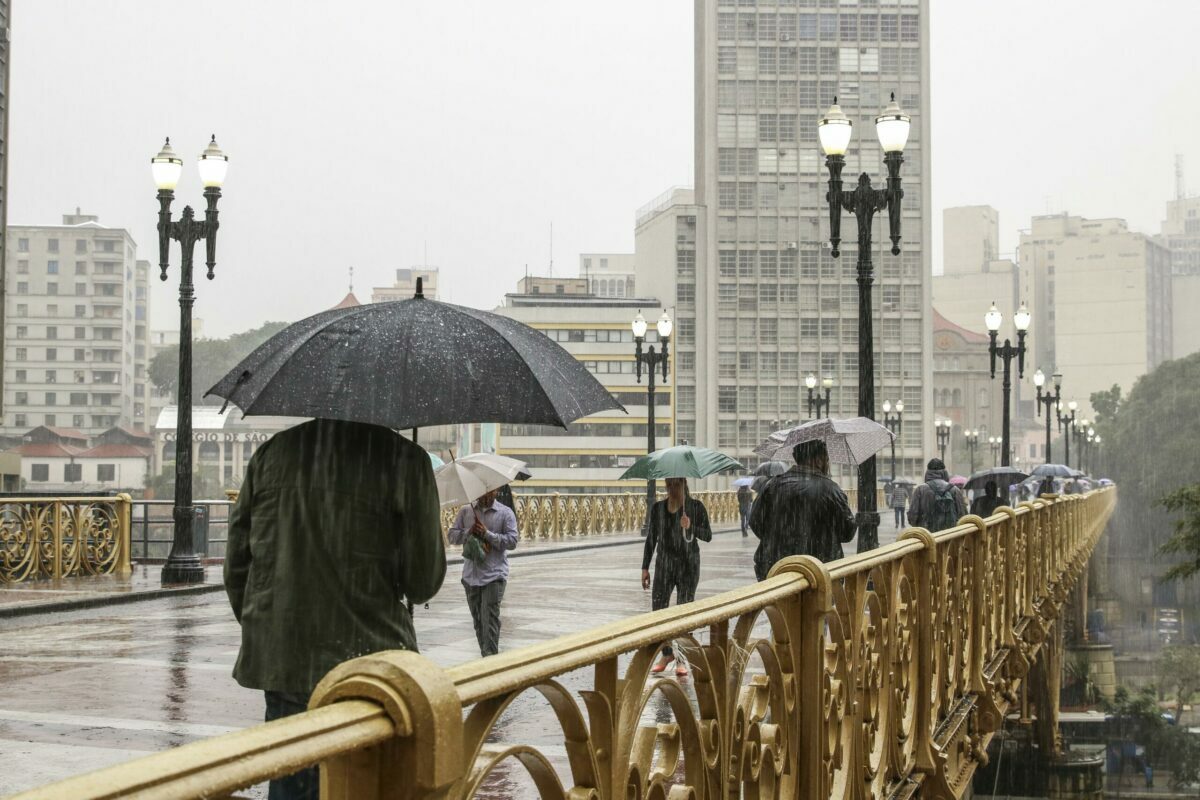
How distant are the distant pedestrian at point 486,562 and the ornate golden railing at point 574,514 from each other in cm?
1788

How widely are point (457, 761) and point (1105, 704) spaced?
4568cm

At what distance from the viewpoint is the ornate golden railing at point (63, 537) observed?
17.7m

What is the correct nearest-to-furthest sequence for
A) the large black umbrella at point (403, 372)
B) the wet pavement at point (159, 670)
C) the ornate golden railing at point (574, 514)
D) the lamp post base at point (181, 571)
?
1. the large black umbrella at point (403, 372)
2. the wet pavement at point (159, 670)
3. the lamp post base at point (181, 571)
4. the ornate golden railing at point (574, 514)

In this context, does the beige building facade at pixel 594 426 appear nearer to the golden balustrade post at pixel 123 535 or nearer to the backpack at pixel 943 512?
the golden balustrade post at pixel 123 535

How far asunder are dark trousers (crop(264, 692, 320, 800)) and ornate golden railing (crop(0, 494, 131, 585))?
13.8 metres

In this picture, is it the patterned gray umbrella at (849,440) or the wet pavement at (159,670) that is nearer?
the wet pavement at (159,670)

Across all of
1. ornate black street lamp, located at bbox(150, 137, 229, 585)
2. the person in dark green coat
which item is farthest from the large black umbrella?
ornate black street lamp, located at bbox(150, 137, 229, 585)

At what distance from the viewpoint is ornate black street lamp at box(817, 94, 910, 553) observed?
1438 cm

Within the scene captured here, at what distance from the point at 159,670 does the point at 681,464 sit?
15.7 feet

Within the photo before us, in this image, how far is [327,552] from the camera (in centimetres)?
423

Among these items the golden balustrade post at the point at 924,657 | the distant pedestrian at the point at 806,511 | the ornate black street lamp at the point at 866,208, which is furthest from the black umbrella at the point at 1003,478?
the golden balustrade post at the point at 924,657

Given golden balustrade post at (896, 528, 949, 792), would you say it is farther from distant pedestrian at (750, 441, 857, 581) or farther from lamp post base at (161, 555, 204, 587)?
lamp post base at (161, 555, 204, 587)

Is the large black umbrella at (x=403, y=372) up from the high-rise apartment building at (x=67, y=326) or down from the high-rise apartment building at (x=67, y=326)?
down

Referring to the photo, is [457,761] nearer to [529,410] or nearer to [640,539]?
[529,410]
